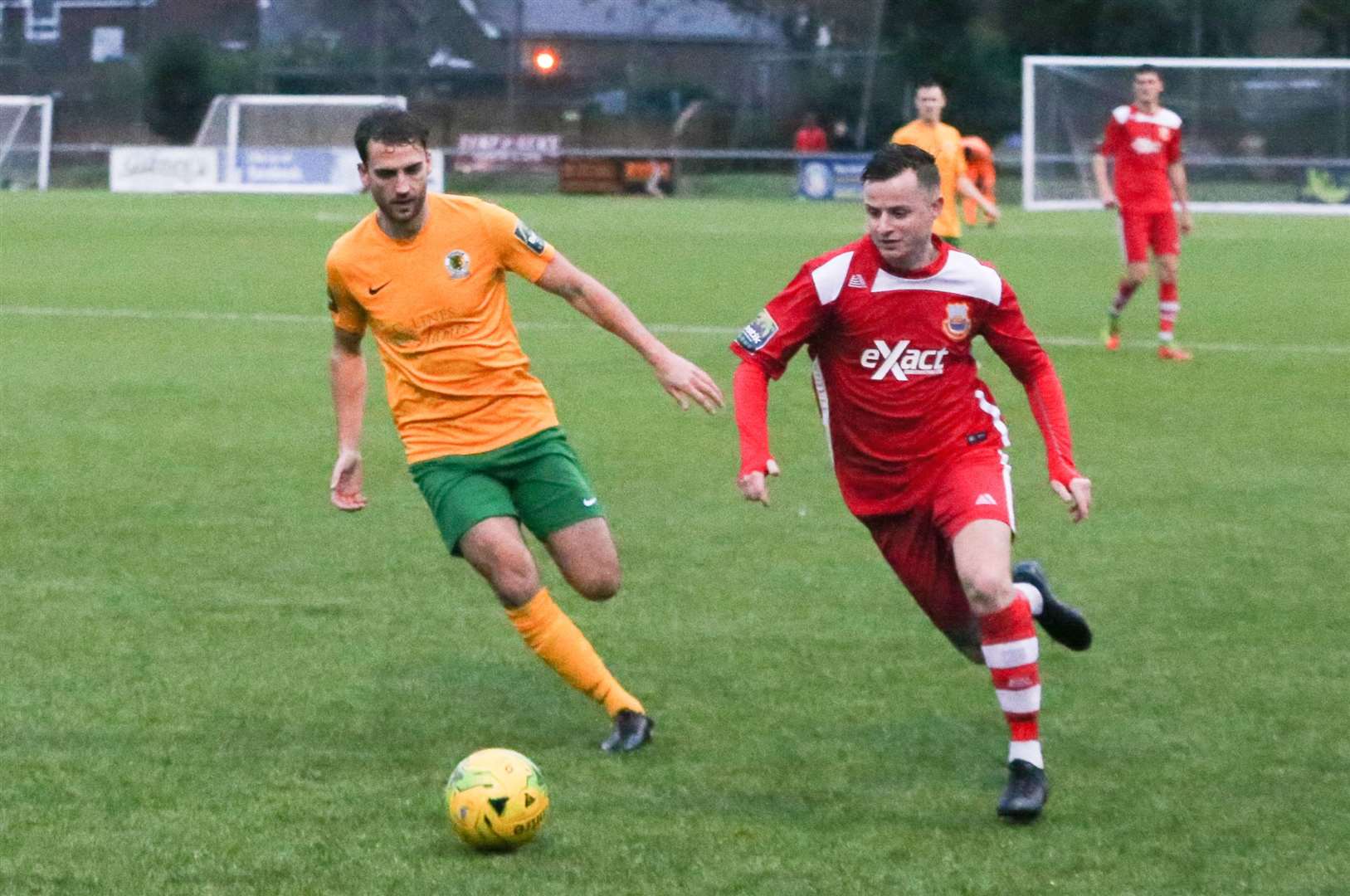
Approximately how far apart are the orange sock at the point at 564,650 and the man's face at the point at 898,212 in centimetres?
149

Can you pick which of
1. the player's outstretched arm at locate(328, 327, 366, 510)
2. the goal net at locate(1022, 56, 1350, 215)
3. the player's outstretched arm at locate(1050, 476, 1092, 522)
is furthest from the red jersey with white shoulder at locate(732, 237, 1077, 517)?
the goal net at locate(1022, 56, 1350, 215)

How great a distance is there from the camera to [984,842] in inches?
212

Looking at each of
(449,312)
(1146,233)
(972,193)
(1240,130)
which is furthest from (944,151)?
(1240,130)

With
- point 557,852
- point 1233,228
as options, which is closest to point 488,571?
point 557,852

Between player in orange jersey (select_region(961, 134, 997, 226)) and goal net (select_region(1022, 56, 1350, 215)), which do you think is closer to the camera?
player in orange jersey (select_region(961, 134, 997, 226))

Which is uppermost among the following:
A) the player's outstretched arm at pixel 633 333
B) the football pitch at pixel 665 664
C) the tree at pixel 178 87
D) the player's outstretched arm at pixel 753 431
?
the tree at pixel 178 87

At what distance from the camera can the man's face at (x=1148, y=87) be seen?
16531 mm

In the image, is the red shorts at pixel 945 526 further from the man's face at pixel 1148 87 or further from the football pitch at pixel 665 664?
the man's face at pixel 1148 87

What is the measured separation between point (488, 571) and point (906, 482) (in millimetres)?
1255

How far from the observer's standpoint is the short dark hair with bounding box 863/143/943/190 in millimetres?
5902

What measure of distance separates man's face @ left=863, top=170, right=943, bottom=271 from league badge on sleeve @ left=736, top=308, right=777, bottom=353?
1.26 ft

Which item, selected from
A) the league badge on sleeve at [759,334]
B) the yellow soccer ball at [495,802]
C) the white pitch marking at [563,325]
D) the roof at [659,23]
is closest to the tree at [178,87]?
the roof at [659,23]

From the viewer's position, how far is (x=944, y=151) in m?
17.4

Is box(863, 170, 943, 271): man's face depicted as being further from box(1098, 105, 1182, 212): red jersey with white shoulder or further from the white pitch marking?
the white pitch marking
